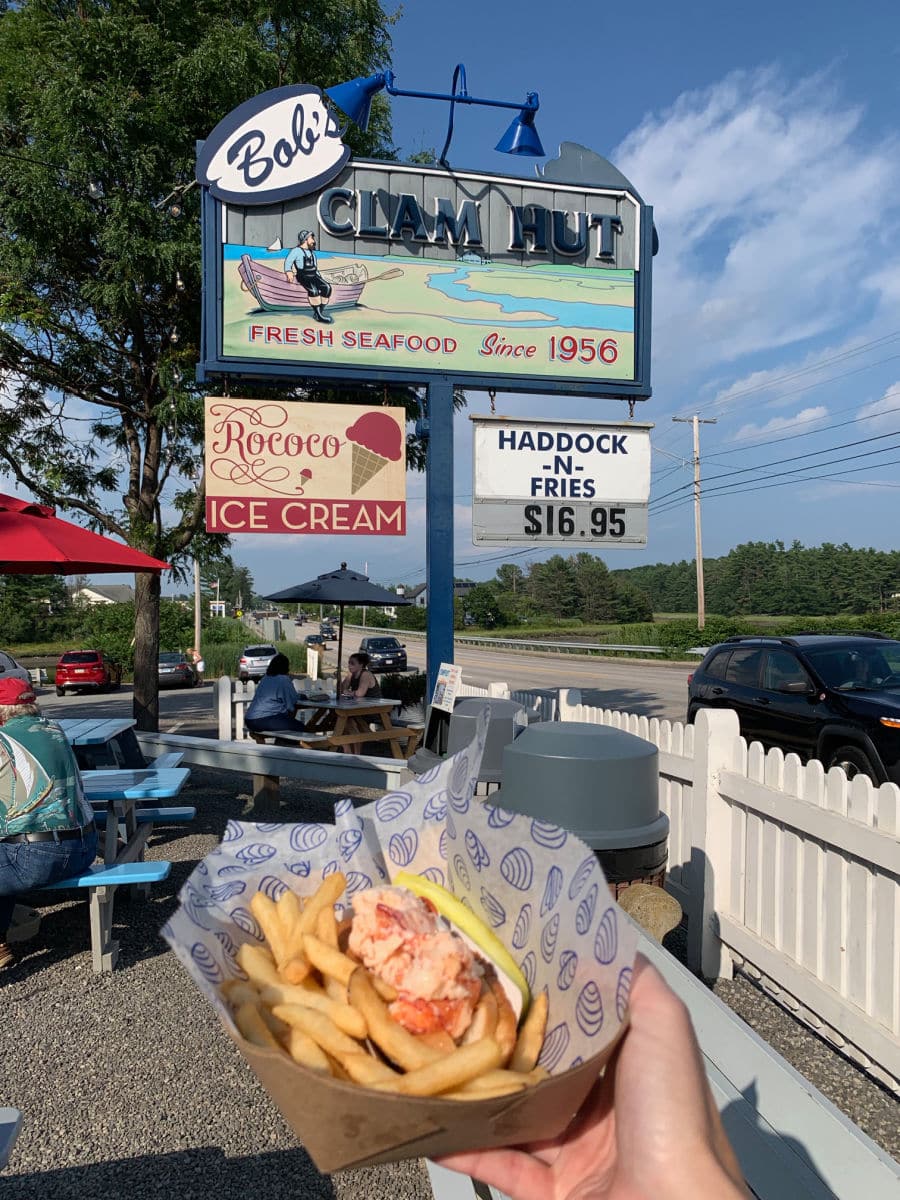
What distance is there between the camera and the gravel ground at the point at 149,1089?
9.23ft

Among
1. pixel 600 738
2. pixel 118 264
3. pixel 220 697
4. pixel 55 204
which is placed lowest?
pixel 220 697

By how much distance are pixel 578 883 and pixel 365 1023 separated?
0.37 meters

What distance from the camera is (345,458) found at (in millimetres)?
7234

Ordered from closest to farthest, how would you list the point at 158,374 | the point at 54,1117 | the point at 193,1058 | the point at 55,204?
the point at 54,1117
the point at 193,1058
the point at 55,204
the point at 158,374

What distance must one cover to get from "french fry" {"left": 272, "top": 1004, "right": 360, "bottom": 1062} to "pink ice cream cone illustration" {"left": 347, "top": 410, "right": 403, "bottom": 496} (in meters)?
6.40

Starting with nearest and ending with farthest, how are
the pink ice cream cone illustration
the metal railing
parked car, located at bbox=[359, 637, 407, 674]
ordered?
the pink ice cream cone illustration → parked car, located at bbox=[359, 637, 407, 674] → the metal railing

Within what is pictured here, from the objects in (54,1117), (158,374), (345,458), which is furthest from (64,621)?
(54,1117)

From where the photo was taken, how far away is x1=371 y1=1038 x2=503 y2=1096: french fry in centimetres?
97

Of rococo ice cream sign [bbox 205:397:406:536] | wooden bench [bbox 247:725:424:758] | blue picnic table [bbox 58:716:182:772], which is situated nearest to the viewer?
blue picnic table [bbox 58:716:182:772]

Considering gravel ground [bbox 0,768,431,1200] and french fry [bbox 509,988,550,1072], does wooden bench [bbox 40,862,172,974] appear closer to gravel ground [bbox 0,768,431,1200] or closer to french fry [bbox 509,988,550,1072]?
gravel ground [bbox 0,768,431,1200]

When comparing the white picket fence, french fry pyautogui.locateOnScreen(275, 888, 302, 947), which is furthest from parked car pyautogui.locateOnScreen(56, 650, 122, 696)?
french fry pyautogui.locateOnScreen(275, 888, 302, 947)

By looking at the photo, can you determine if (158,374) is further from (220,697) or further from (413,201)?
(413,201)

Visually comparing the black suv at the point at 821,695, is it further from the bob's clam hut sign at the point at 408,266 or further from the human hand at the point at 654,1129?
the human hand at the point at 654,1129

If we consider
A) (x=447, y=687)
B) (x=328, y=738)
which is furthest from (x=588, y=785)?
(x=328, y=738)
